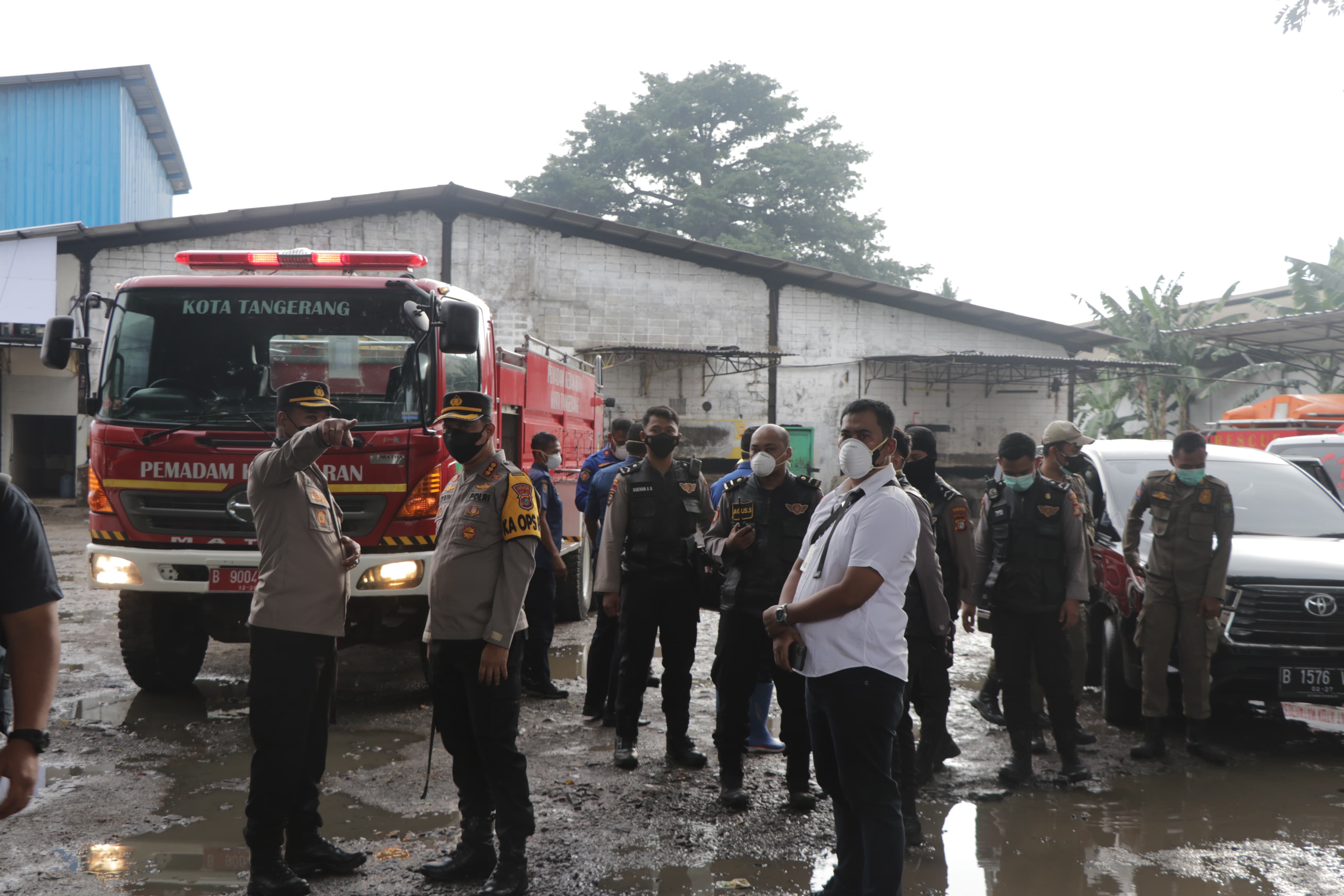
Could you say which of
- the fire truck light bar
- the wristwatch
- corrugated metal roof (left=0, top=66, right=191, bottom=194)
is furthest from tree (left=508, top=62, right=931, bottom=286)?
the wristwatch

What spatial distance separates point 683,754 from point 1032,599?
2006 millimetres

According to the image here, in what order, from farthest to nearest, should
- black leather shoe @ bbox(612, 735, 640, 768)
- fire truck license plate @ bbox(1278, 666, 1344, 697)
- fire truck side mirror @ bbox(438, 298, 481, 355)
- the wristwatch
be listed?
fire truck side mirror @ bbox(438, 298, 481, 355), fire truck license plate @ bbox(1278, 666, 1344, 697), black leather shoe @ bbox(612, 735, 640, 768), the wristwatch

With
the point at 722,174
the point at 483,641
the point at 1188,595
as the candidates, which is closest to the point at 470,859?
the point at 483,641

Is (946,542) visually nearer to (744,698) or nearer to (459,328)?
(744,698)

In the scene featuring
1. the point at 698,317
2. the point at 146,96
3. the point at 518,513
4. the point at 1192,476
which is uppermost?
Result: the point at 146,96

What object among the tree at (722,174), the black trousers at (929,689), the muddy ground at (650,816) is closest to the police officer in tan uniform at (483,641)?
the muddy ground at (650,816)

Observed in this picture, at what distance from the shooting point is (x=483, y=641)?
3.55 m

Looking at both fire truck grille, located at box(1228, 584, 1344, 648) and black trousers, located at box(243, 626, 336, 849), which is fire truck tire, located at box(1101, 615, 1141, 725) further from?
black trousers, located at box(243, 626, 336, 849)

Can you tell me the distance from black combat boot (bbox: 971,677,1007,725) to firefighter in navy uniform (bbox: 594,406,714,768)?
211cm

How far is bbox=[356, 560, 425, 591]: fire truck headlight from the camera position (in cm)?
543

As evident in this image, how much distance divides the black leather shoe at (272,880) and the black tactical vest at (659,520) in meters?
2.20

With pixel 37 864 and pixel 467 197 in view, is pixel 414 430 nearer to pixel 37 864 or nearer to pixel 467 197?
pixel 37 864

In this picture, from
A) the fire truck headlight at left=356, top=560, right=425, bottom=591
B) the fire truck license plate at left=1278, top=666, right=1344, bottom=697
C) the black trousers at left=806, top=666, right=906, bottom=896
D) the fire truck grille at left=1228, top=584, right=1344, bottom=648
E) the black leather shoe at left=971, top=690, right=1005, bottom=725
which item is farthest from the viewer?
the black leather shoe at left=971, top=690, right=1005, bottom=725

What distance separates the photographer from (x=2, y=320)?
1781 centimetres
